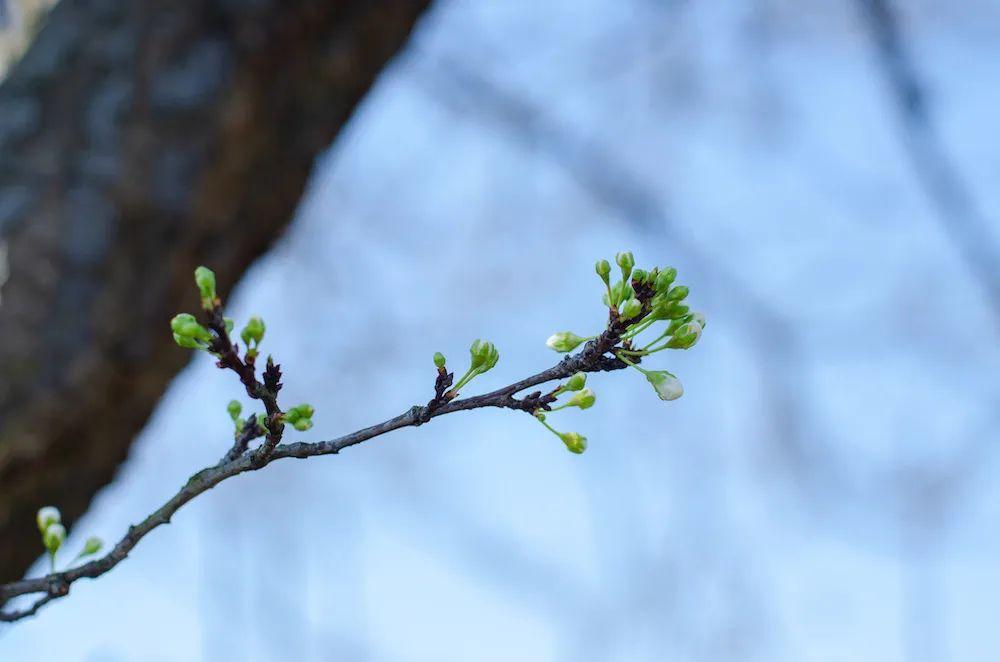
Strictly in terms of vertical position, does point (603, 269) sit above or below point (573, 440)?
above

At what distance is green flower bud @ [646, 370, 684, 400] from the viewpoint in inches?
27.3

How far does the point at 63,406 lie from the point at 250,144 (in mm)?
734

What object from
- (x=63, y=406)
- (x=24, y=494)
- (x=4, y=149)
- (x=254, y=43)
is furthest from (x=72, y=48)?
(x=24, y=494)

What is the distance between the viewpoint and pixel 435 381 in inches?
25.3

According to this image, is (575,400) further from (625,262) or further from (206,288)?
(206,288)

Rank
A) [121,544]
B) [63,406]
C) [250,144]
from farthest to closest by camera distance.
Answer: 1. [250,144]
2. [63,406]
3. [121,544]

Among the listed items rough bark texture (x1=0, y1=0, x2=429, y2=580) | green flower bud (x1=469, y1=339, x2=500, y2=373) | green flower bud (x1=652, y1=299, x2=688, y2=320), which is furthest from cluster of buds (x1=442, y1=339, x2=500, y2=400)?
rough bark texture (x1=0, y1=0, x2=429, y2=580)

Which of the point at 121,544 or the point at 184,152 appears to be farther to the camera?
the point at 184,152

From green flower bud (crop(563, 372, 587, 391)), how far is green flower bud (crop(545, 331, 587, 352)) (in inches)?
1.8

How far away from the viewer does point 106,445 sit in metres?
2.08

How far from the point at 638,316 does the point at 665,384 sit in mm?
90

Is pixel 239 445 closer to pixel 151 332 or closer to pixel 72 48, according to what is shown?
pixel 151 332

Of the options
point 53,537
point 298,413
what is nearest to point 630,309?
point 298,413

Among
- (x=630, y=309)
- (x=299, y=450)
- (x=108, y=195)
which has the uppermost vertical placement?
(x=108, y=195)
